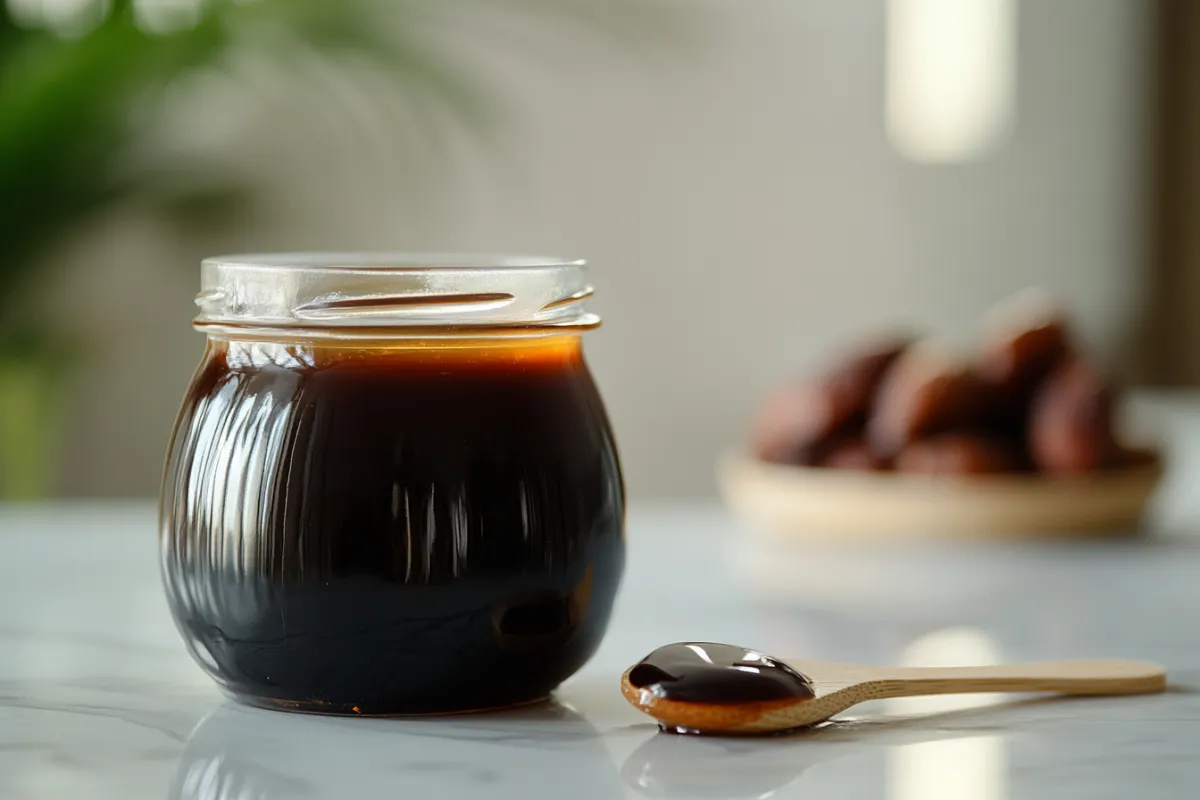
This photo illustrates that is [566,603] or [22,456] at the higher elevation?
[566,603]

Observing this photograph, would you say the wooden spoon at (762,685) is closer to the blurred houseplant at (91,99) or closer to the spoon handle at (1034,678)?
the spoon handle at (1034,678)

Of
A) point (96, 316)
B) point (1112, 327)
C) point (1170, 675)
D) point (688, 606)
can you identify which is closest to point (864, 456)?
point (688, 606)

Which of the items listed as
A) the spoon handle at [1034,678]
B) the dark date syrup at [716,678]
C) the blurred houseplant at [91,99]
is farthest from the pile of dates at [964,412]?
the blurred houseplant at [91,99]

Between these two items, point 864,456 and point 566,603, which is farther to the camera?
point 864,456

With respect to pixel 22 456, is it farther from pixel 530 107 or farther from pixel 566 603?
pixel 566 603

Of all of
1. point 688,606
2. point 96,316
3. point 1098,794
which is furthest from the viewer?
point 96,316

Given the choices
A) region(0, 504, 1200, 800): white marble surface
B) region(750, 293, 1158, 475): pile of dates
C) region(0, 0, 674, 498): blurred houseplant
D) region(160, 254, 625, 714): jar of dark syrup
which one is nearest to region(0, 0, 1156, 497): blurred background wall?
region(0, 0, 674, 498): blurred houseplant
